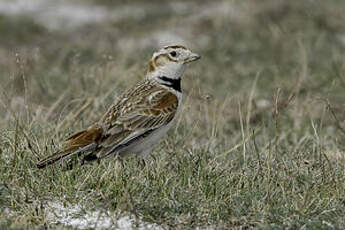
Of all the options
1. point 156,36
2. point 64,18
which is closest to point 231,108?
point 156,36

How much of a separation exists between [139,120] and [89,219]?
120cm

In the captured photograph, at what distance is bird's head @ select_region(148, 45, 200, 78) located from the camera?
21.0 feet

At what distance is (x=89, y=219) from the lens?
16.6 feet

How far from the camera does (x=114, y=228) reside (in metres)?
4.93

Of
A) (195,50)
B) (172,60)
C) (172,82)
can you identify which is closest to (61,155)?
(172,82)

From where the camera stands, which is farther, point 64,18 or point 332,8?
point 64,18

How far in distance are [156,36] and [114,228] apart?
896 cm

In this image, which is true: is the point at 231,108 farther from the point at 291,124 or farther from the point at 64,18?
the point at 64,18

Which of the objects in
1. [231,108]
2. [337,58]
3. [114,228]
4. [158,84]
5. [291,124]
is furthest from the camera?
[337,58]

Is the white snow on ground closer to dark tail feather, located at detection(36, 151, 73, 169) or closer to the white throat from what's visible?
dark tail feather, located at detection(36, 151, 73, 169)

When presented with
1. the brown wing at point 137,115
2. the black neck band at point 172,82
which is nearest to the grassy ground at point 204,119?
the brown wing at point 137,115

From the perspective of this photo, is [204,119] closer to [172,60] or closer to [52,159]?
[172,60]

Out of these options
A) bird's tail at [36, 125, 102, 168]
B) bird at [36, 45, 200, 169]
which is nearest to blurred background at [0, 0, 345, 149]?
bird at [36, 45, 200, 169]

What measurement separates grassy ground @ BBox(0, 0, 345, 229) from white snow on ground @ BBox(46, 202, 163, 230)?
44mm
